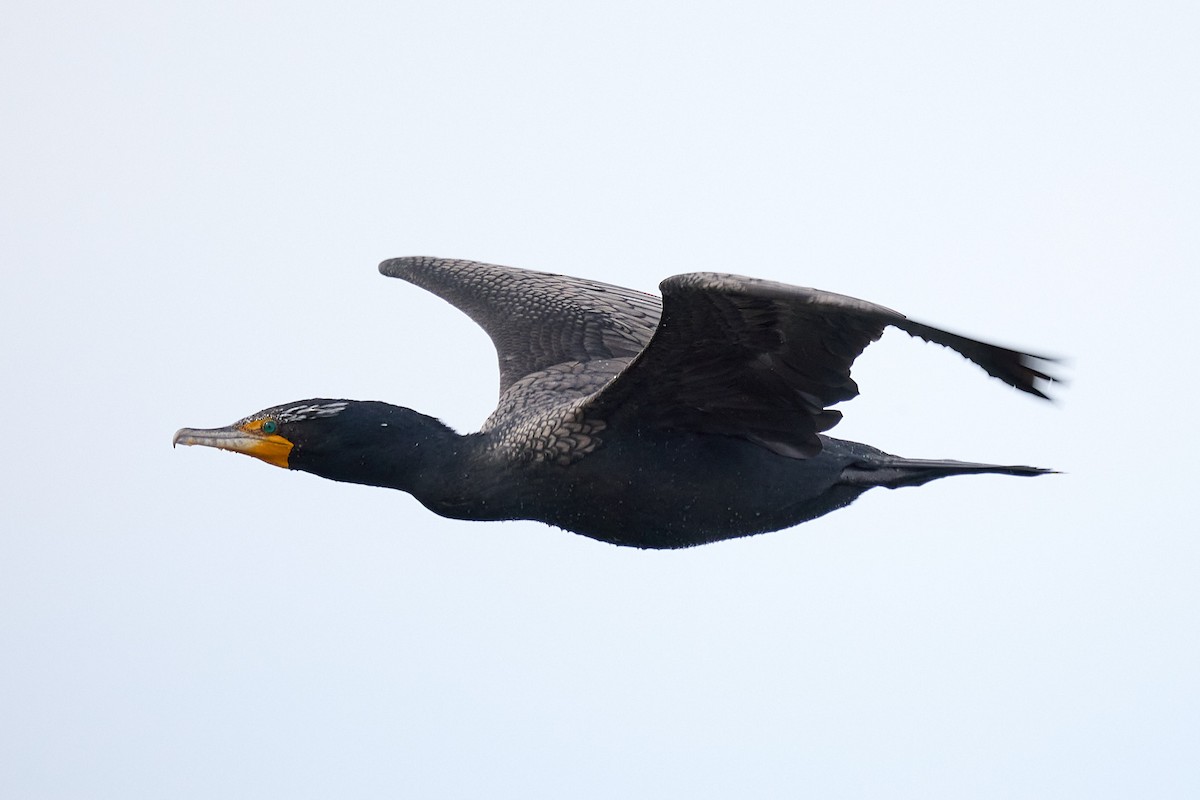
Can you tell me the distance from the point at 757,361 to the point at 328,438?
1.89 meters

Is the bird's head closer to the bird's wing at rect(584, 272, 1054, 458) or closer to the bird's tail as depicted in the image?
the bird's wing at rect(584, 272, 1054, 458)

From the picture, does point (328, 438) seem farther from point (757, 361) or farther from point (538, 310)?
point (538, 310)

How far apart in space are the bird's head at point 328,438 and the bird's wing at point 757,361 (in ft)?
2.89

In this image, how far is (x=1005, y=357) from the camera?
6375 mm

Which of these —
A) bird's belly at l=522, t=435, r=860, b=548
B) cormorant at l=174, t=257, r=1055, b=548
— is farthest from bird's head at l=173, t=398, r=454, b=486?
bird's belly at l=522, t=435, r=860, b=548

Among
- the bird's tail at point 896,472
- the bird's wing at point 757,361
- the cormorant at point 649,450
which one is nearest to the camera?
the bird's wing at point 757,361

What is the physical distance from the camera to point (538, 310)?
972 cm

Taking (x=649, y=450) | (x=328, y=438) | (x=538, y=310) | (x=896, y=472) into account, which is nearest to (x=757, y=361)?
(x=649, y=450)

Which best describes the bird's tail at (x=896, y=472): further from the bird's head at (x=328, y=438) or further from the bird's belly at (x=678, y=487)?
the bird's head at (x=328, y=438)

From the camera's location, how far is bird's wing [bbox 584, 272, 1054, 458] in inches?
247

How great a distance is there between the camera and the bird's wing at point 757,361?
627 cm

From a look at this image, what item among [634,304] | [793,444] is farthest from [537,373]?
[793,444]

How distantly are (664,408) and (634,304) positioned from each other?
273 cm

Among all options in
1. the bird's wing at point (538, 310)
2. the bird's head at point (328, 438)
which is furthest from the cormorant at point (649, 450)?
the bird's wing at point (538, 310)
